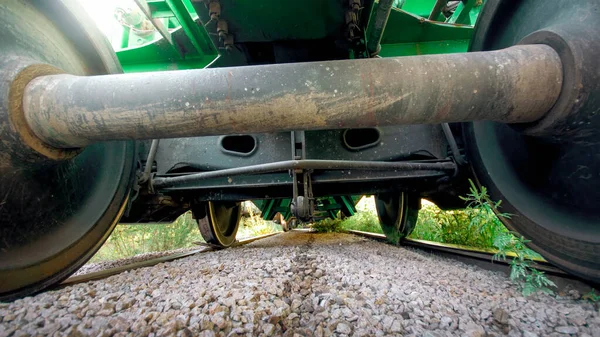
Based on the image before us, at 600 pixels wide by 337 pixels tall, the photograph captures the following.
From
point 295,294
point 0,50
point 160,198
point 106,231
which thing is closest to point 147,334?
point 295,294

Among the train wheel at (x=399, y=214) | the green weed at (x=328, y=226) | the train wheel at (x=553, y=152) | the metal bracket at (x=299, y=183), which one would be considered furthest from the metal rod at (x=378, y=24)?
the green weed at (x=328, y=226)

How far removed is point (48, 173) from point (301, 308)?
1408 mm

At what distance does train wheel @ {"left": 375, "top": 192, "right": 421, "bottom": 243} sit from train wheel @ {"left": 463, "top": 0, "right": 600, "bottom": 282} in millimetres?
1201

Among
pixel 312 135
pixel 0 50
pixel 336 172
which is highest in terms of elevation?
pixel 0 50

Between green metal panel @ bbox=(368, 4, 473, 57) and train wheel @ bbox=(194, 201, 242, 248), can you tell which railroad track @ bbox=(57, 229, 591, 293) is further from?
green metal panel @ bbox=(368, 4, 473, 57)

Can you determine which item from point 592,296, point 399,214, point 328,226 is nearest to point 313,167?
point 592,296

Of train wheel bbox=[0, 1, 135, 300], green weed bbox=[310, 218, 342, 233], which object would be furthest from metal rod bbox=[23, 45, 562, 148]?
green weed bbox=[310, 218, 342, 233]

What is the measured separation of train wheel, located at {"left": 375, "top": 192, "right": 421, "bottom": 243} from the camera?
2779 millimetres

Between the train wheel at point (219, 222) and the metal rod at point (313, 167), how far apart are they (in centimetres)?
98

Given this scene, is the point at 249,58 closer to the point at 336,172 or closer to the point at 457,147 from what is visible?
the point at 336,172

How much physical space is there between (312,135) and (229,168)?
2.30 feet

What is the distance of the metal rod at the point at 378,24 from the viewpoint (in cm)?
141

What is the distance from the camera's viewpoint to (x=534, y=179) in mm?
1328

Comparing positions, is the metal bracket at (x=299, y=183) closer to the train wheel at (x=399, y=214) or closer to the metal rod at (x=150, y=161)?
the metal rod at (x=150, y=161)
